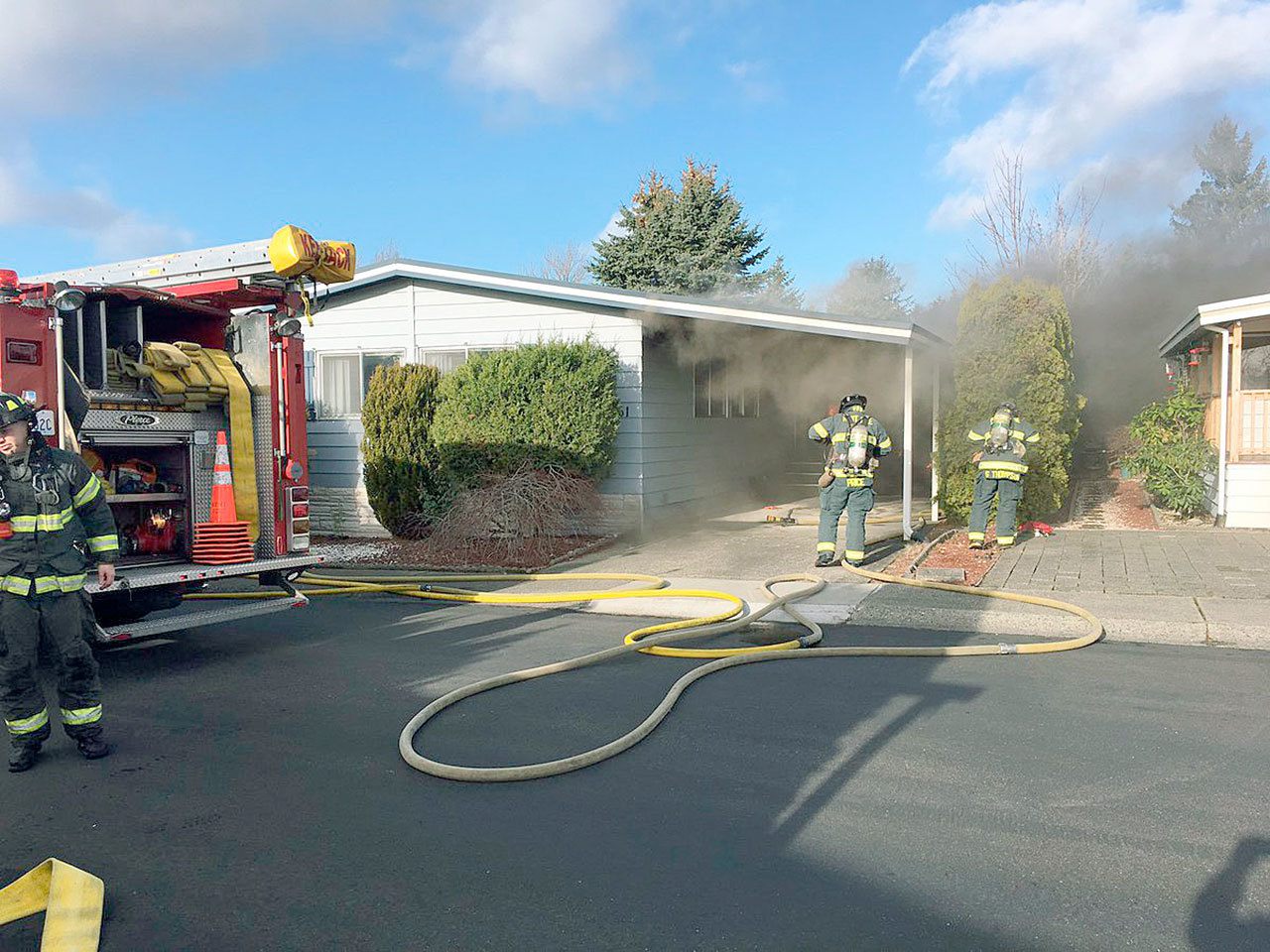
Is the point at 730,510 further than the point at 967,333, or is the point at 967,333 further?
the point at 730,510

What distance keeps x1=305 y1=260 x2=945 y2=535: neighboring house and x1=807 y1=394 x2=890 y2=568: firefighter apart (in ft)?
6.35

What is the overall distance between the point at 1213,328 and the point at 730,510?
7.50 m

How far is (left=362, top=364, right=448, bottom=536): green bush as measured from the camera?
12609 millimetres

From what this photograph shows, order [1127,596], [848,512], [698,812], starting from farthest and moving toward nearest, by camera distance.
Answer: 1. [848,512]
2. [1127,596]
3. [698,812]

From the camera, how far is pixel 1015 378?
11.8 metres

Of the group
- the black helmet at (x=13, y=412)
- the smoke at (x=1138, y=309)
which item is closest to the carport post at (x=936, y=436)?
the smoke at (x=1138, y=309)

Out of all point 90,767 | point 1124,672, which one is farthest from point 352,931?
point 1124,672

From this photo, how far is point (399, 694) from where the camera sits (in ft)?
18.9

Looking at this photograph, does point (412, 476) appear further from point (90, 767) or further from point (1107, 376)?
point (1107, 376)

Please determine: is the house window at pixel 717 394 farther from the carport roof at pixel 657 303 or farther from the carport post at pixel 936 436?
the carport post at pixel 936 436

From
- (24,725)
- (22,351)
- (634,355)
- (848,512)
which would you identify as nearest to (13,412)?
(22,351)

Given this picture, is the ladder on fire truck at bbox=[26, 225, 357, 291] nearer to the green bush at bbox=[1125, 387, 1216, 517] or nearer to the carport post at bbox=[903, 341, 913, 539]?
the carport post at bbox=[903, 341, 913, 539]

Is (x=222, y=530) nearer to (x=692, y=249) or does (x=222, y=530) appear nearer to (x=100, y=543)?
(x=100, y=543)

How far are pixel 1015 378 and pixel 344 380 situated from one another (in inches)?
368
